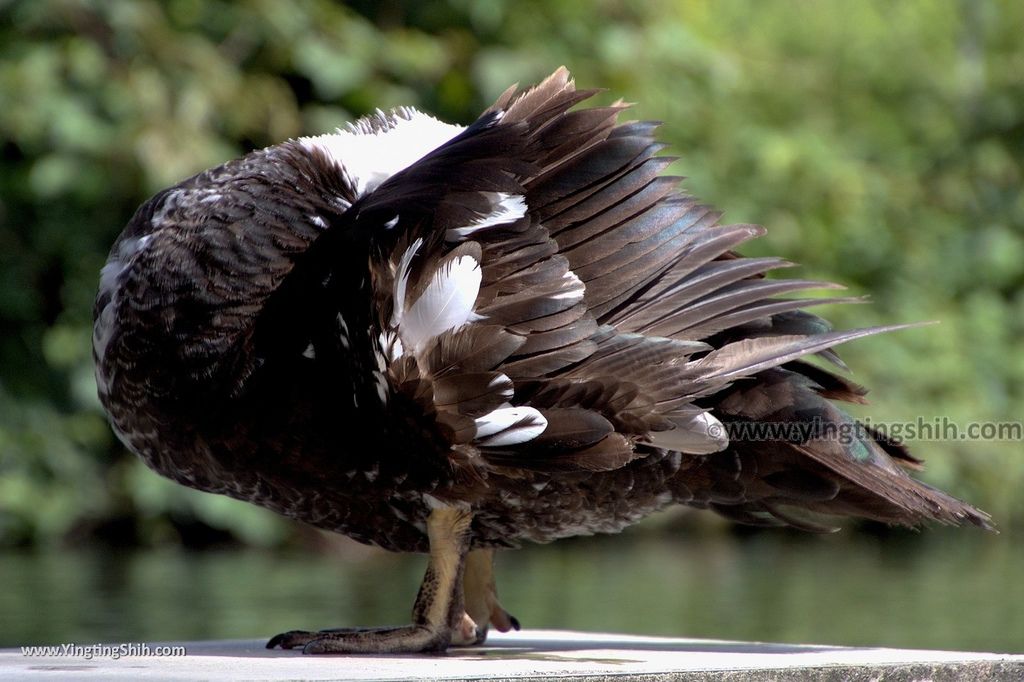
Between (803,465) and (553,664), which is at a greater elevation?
(803,465)

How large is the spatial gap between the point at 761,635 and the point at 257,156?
6.41 ft

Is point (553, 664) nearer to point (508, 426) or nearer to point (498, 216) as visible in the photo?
point (508, 426)

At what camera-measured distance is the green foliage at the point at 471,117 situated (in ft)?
23.7

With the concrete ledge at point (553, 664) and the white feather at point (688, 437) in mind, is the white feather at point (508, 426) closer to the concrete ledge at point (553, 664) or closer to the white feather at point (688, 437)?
the white feather at point (688, 437)

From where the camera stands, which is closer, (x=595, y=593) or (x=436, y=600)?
(x=436, y=600)

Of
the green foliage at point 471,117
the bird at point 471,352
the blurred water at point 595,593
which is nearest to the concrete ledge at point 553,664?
the bird at point 471,352

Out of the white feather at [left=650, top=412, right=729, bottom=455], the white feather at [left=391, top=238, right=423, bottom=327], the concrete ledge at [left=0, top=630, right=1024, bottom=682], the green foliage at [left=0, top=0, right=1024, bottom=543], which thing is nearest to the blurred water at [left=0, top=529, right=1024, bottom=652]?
the green foliage at [left=0, top=0, right=1024, bottom=543]

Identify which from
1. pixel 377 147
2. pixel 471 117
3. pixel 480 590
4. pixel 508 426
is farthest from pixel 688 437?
pixel 471 117

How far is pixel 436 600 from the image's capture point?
255 cm

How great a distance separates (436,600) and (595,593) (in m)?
2.62

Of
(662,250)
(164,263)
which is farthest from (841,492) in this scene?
(164,263)

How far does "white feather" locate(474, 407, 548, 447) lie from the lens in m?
2.35

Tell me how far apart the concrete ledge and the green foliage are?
4.62 metres

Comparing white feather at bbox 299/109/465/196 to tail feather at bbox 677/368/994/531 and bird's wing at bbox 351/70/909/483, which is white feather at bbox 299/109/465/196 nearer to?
bird's wing at bbox 351/70/909/483
